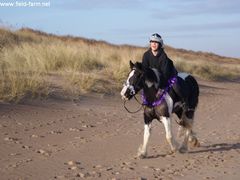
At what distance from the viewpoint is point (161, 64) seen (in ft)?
31.4

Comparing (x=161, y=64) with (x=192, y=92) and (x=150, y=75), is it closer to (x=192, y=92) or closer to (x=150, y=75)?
(x=150, y=75)

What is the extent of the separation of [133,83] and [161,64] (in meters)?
0.91

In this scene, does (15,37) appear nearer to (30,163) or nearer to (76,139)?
(76,139)

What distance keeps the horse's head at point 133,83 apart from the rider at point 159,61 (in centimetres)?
37

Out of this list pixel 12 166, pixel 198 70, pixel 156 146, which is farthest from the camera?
pixel 198 70

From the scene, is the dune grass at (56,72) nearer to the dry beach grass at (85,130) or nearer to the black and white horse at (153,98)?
the dry beach grass at (85,130)

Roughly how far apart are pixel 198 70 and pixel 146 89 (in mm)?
21178

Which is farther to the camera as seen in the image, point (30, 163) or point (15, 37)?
point (15, 37)

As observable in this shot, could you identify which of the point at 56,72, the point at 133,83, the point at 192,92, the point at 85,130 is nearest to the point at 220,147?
the point at 192,92

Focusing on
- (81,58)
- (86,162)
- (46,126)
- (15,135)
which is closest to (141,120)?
(46,126)

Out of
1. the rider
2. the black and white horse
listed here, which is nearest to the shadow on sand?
the black and white horse

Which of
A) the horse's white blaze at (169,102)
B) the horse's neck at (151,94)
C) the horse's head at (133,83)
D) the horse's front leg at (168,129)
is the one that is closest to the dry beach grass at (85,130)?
the horse's front leg at (168,129)

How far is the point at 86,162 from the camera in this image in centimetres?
881

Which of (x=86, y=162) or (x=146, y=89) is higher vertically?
(x=146, y=89)
